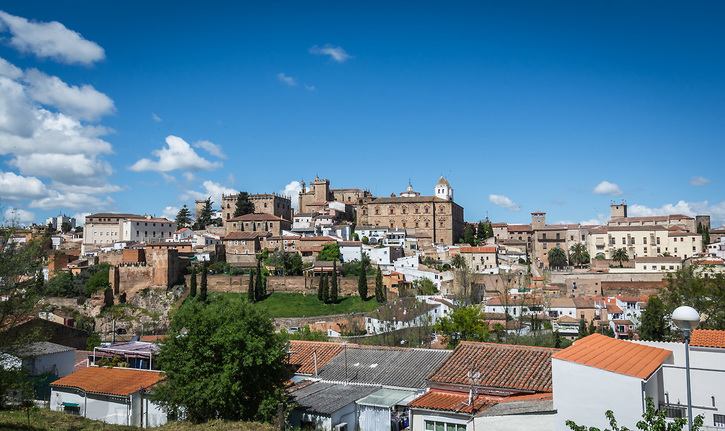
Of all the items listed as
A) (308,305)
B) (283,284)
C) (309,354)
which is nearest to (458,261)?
(308,305)

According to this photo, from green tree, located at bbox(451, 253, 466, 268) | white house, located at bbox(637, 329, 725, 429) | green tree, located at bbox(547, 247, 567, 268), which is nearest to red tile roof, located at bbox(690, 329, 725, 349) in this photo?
white house, located at bbox(637, 329, 725, 429)

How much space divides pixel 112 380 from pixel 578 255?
57185 millimetres

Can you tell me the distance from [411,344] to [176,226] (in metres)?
57.0

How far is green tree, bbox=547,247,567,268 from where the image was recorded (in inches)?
2344

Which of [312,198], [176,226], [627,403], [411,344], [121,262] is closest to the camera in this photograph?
[627,403]

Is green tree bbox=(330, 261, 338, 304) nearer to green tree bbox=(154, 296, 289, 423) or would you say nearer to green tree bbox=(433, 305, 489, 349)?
green tree bbox=(433, 305, 489, 349)

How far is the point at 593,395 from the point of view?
26.9ft

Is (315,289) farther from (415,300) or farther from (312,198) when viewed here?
(312,198)

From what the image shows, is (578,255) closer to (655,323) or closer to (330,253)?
(330,253)

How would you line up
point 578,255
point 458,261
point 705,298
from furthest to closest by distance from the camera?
1. point 578,255
2. point 458,261
3. point 705,298

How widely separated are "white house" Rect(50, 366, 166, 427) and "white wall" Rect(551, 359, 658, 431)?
975 cm

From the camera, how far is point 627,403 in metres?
7.84

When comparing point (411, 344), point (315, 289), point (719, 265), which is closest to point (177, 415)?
point (411, 344)

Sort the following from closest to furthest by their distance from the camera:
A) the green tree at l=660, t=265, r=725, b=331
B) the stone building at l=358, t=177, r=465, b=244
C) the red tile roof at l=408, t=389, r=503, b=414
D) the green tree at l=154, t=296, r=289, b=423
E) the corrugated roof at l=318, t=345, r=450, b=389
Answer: the red tile roof at l=408, t=389, r=503, b=414 → the green tree at l=154, t=296, r=289, b=423 → the corrugated roof at l=318, t=345, r=450, b=389 → the green tree at l=660, t=265, r=725, b=331 → the stone building at l=358, t=177, r=465, b=244
